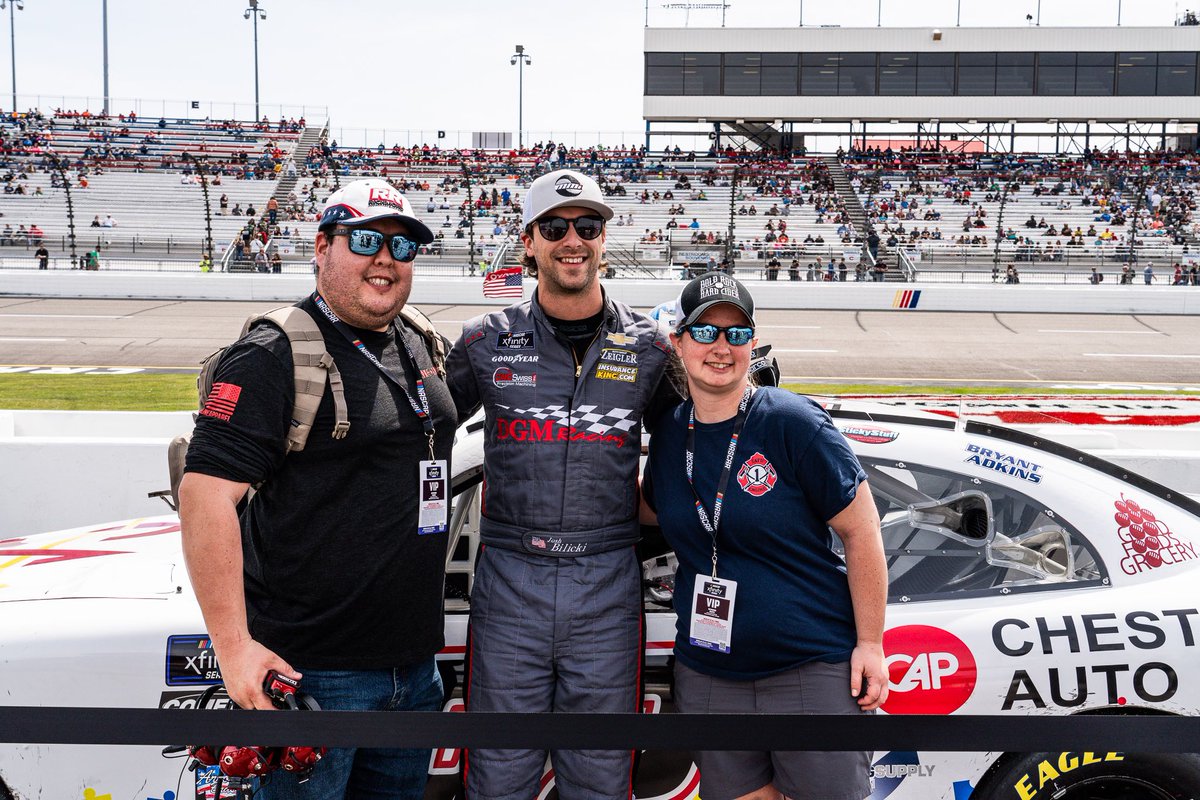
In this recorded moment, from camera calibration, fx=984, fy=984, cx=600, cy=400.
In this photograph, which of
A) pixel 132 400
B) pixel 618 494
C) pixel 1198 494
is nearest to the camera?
pixel 618 494

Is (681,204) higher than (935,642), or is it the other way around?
(681,204)

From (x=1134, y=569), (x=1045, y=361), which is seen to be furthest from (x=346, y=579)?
(x=1045, y=361)

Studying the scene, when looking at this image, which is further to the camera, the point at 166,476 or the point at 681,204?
the point at 681,204

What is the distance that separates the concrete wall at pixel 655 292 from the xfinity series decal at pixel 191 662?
2134cm

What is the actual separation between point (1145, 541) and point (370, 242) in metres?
2.37

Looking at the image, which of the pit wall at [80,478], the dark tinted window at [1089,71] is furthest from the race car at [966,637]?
the dark tinted window at [1089,71]

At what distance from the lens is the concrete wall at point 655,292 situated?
24.0 m

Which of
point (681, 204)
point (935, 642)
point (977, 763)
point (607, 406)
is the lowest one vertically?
point (977, 763)

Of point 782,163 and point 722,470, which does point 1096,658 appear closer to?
point 722,470

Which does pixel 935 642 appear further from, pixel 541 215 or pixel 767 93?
pixel 767 93

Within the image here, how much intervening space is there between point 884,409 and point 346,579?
1861mm

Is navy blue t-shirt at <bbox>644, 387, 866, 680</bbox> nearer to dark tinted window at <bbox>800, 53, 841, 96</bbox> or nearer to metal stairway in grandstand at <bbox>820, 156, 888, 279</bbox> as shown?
metal stairway in grandstand at <bbox>820, 156, 888, 279</bbox>

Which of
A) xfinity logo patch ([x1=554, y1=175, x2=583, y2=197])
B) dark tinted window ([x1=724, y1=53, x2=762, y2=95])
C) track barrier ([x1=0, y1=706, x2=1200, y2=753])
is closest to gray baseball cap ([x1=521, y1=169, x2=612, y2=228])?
xfinity logo patch ([x1=554, y1=175, x2=583, y2=197])

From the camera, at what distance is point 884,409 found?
3.29 meters
